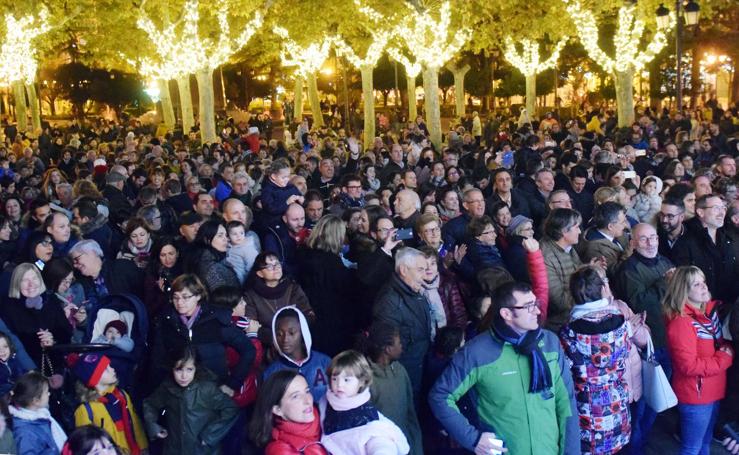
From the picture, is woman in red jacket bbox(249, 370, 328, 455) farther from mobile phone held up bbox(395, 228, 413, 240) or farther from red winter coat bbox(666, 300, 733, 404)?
mobile phone held up bbox(395, 228, 413, 240)

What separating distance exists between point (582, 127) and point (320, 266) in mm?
21956

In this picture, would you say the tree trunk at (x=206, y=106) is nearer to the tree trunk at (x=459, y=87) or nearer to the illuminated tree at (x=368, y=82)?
the illuminated tree at (x=368, y=82)

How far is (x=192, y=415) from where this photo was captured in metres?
4.81

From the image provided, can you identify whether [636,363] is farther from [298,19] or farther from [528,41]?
[528,41]

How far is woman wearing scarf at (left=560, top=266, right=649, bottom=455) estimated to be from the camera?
15.3ft

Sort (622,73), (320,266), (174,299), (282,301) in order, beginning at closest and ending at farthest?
(174,299)
(282,301)
(320,266)
(622,73)

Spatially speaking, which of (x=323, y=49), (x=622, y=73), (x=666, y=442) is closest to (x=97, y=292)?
(x=666, y=442)

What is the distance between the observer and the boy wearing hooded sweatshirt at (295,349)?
492 cm

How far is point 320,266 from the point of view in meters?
6.45

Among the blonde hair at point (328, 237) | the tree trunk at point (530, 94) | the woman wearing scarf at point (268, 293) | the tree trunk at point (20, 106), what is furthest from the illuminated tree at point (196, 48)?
the woman wearing scarf at point (268, 293)

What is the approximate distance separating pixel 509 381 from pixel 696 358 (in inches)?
63.1

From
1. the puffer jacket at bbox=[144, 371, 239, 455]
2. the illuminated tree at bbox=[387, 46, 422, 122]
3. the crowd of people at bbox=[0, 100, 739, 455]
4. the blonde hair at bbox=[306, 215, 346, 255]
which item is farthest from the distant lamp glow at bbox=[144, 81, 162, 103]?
the puffer jacket at bbox=[144, 371, 239, 455]

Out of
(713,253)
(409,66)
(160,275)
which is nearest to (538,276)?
(713,253)

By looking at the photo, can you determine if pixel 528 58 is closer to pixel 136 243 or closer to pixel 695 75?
pixel 695 75
